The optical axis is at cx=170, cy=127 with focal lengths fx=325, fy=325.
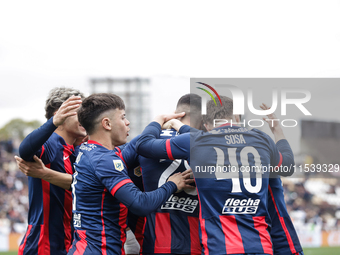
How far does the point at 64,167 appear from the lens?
339cm

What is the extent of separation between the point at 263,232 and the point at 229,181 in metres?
0.49

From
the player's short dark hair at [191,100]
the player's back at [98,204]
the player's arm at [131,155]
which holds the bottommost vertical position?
the player's back at [98,204]

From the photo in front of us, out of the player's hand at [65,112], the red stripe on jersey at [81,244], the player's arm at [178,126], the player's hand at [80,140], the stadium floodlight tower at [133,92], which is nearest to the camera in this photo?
the red stripe on jersey at [81,244]

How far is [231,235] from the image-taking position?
8.38 feet

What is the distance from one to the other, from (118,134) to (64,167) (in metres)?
0.85

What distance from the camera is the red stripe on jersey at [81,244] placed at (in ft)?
8.52

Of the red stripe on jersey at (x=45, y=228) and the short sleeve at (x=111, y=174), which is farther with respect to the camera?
the red stripe on jersey at (x=45, y=228)

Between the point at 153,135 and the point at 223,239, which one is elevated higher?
the point at 153,135

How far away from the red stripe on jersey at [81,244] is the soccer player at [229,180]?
84 centimetres

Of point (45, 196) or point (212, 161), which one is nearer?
point (212, 161)

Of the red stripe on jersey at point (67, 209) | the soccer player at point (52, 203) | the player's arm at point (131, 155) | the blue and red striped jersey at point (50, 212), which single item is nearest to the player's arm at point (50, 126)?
the soccer player at point (52, 203)

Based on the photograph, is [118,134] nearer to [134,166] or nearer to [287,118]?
[134,166]

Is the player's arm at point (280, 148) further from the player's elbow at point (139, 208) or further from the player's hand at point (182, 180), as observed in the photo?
the player's elbow at point (139, 208)

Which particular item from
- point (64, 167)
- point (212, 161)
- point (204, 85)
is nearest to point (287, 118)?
point (204, 85)
